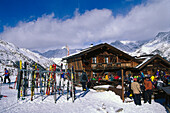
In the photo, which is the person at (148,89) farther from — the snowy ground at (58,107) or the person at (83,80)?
the person at (83,80)

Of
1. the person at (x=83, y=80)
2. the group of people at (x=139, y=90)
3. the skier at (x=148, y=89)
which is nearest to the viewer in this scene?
the group of people at (x=139, y=90)

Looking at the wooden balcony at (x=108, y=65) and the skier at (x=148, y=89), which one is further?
the wooden balcony at (x=108, y=65)

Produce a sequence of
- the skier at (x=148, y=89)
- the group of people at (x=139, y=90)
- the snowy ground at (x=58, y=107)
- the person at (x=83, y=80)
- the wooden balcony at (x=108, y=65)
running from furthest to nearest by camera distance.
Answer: the wooden balcony at (x=108, y=65), the person at (x=83, y=80), the skier at (x=148, y=89), the group of people at (x=139, y=90), the snowy ground at (x=58, y=107)

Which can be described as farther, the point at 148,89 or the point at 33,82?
the point at 148,89

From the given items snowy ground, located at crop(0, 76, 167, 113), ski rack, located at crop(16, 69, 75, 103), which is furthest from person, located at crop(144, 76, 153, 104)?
ski rack, located at crop(16, 69, 75, 103)

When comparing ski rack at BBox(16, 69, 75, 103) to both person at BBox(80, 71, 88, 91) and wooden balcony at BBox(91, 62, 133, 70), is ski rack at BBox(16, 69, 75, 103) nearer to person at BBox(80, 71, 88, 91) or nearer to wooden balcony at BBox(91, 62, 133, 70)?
person at BBox(80, 71, 88, 91)

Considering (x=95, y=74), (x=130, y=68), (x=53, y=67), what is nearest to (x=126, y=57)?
(x=130, y=68)

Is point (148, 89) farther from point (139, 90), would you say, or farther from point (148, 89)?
point (139, 90)

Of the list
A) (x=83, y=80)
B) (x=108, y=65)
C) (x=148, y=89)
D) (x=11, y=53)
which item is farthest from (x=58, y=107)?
(x=11, y=53)

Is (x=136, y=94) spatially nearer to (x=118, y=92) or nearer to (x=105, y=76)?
(x=118, y=92)

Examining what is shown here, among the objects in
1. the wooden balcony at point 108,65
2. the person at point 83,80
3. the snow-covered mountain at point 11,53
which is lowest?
the person at point 83,80

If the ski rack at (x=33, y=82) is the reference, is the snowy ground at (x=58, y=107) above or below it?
below

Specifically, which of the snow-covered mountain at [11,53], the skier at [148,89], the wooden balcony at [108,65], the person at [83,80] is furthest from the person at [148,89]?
the snow-covered mountain at [11,53]

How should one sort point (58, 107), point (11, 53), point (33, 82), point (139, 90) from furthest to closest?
point (11, 53)
point (139, 90)
point (33, 82)
point (58, 107)
